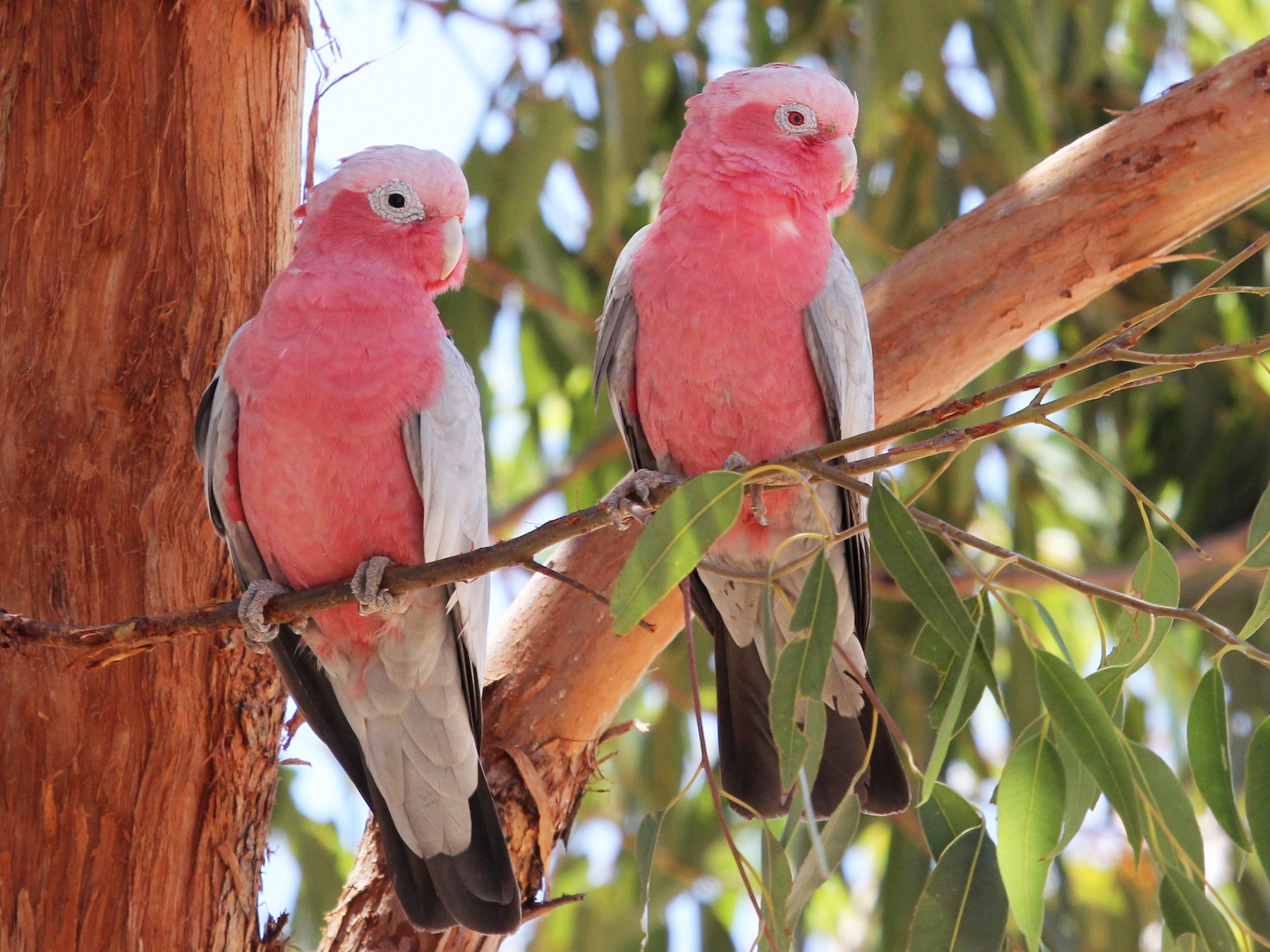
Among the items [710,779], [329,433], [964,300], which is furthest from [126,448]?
[964,300]

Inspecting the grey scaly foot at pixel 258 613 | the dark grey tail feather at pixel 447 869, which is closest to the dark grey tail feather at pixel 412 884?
the dark grey tail feather at pixel 447 869

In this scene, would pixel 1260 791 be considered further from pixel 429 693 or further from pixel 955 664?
pixel 429 693

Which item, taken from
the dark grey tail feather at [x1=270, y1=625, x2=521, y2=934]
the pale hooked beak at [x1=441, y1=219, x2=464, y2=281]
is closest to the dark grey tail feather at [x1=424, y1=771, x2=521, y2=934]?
the dark grey tail feather at [x1=270, y1=625, x2=521, y2=934]

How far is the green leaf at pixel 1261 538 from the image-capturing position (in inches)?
62.0

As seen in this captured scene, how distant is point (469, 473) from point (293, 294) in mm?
430

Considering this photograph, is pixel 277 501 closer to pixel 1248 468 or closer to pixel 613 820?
pixel 613 820

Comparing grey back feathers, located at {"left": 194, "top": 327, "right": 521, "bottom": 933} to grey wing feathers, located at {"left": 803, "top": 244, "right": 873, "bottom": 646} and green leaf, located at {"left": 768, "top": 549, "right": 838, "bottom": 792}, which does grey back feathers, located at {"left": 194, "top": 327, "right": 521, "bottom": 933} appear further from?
green leaf, located at {"left": 768, "top": 549, "right": 838, "bottom": 792}

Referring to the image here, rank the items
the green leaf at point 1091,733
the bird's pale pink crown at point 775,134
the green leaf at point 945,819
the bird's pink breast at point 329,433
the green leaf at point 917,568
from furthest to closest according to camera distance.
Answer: the bird's pale pink crown at point 775,134, the bird's pink breast at point 329,433, the green leaf at point 945,819, the green leaf at point 917,568, the green leaf at point 1091,733

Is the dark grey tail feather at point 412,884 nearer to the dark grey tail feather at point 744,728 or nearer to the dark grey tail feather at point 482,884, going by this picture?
the dark grey tail feather at point 482,884

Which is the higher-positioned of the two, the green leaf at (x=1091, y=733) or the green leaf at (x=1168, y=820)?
the green leaf at (x=1091, y=733)

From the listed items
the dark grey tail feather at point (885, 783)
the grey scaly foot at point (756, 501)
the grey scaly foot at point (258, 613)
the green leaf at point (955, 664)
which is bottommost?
the dark grey tail feather at point (885, 783)

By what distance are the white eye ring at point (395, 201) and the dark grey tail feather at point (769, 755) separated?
89 centimetres

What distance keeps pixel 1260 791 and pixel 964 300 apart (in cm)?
137

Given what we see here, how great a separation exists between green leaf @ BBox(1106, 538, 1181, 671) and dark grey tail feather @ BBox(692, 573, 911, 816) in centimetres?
62
